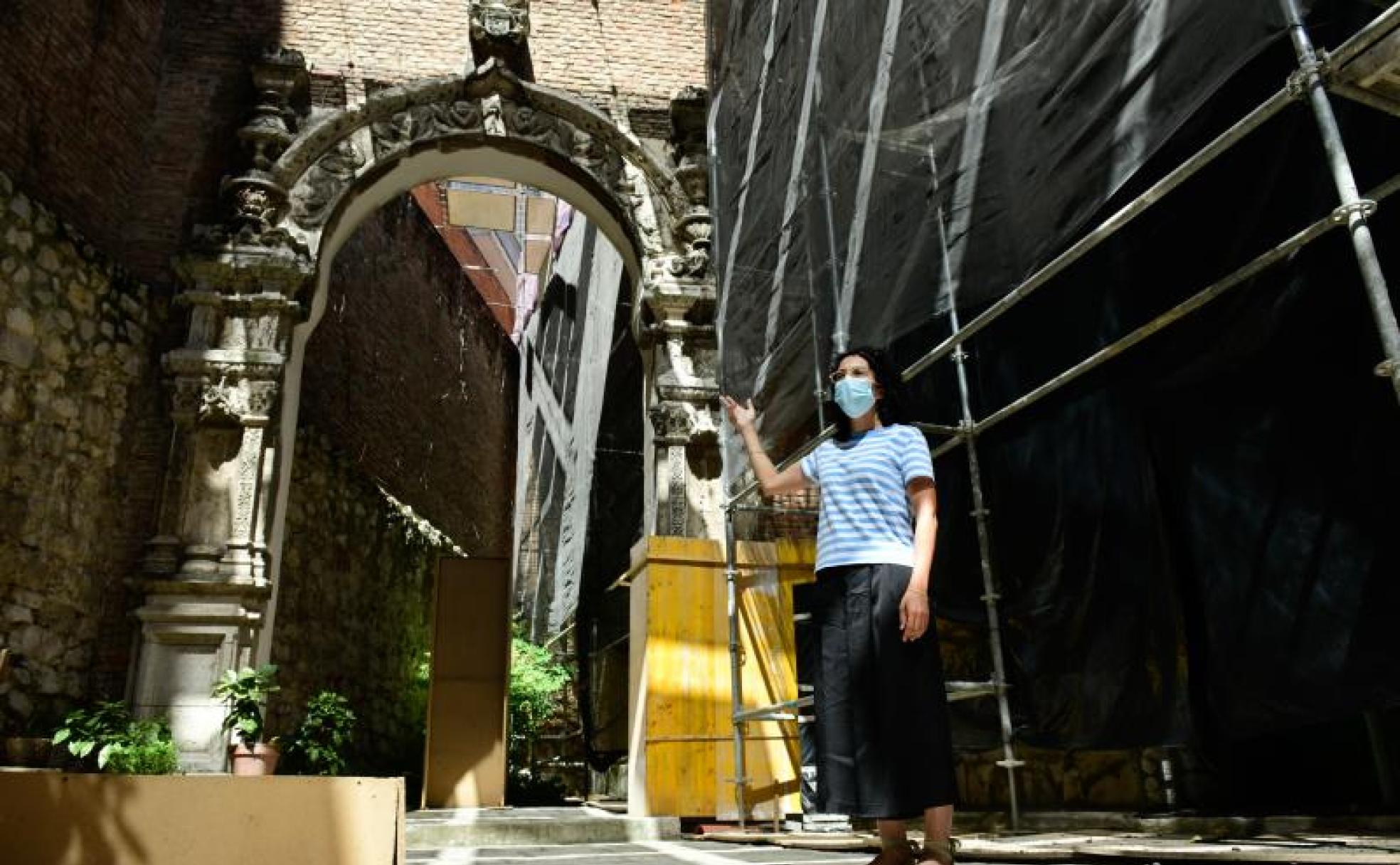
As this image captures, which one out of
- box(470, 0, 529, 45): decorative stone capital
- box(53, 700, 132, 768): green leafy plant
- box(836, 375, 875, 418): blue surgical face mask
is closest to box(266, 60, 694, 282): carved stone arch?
box(470, 0, 529, 45): decorative stone capital

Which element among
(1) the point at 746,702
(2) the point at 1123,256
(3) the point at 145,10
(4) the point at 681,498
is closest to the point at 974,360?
(2) the point at 1123,256

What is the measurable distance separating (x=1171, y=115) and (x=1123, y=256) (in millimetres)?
507

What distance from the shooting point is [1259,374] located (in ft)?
8.20

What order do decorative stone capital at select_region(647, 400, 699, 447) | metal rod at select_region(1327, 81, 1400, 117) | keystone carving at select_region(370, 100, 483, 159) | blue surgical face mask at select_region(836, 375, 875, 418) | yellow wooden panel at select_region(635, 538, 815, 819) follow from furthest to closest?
keystone carving at select_region(370, 100, 483, 159) → decorative stone capital at select_region(647, 400, 699, 447) → yellow wooden panel at select_region(635, 538, 815, 819) → blue surgical face mask at select_region(836, 375, 875, 418) → metal rod at select_region(1327, 81, 1400, 117)

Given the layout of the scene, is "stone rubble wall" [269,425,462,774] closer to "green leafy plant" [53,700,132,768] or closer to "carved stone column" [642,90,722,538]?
"green leafy plant" [53,700,132,768]

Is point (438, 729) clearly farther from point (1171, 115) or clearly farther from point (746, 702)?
point (1171, 115)

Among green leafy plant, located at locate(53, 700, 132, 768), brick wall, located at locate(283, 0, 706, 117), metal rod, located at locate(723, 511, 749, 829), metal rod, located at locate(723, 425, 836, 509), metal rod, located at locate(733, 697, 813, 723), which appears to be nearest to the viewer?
metal rod, located at locate(733, 697, 813, 723)

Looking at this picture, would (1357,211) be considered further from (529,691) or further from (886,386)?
(529,691)

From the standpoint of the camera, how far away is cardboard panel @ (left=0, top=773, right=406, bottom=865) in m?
2.25

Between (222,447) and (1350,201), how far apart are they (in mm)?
6762

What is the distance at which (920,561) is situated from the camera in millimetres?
2514

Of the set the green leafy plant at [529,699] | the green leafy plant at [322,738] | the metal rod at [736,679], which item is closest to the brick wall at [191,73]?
the green leafy plant at [322,738]

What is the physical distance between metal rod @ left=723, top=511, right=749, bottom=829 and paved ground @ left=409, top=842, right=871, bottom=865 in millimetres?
390

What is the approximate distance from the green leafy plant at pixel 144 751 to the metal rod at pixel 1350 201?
19.6 ft
